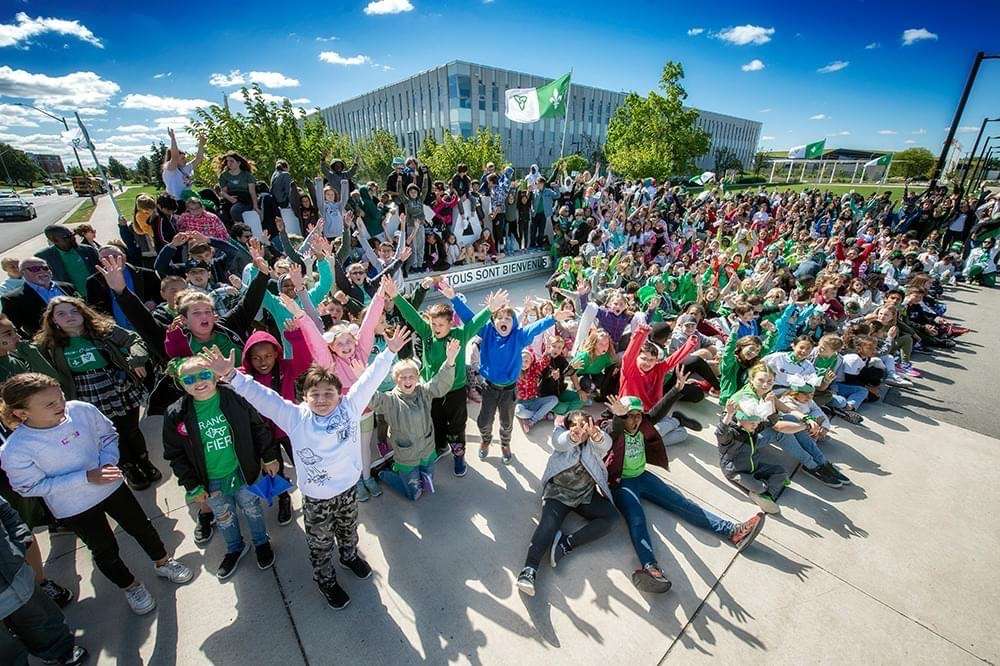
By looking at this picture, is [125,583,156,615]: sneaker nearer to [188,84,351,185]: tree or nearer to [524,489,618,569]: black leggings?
[524,489,618,569]: black leggings

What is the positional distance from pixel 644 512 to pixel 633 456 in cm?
51

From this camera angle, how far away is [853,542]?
3406 mm

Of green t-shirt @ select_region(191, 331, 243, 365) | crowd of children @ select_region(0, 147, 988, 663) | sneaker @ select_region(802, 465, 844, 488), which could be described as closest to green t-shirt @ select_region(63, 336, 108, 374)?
crowd of children @ select_region(0, 147, 988, 663)

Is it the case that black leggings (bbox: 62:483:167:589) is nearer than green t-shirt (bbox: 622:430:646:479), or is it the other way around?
black leggings (bbox: 62:483:167:589)

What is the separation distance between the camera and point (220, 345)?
326 centimetres

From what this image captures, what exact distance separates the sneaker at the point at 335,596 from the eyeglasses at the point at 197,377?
1.61m

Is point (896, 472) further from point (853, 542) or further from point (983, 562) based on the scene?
point (853, 542)

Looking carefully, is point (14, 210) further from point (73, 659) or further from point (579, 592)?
point (579, 592)

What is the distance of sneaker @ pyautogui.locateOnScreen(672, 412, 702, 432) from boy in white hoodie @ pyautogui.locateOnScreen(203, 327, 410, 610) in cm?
393

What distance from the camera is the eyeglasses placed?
7.73ft

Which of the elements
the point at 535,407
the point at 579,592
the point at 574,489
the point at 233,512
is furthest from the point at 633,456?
the point at 233,512

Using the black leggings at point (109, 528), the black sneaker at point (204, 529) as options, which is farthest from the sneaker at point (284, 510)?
the black leggings at point (109, 528)

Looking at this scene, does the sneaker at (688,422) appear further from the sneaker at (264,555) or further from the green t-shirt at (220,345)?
the green t-shirt at (220,345)

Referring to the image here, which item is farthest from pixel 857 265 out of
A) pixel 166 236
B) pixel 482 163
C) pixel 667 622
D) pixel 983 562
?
pixel 482 163
